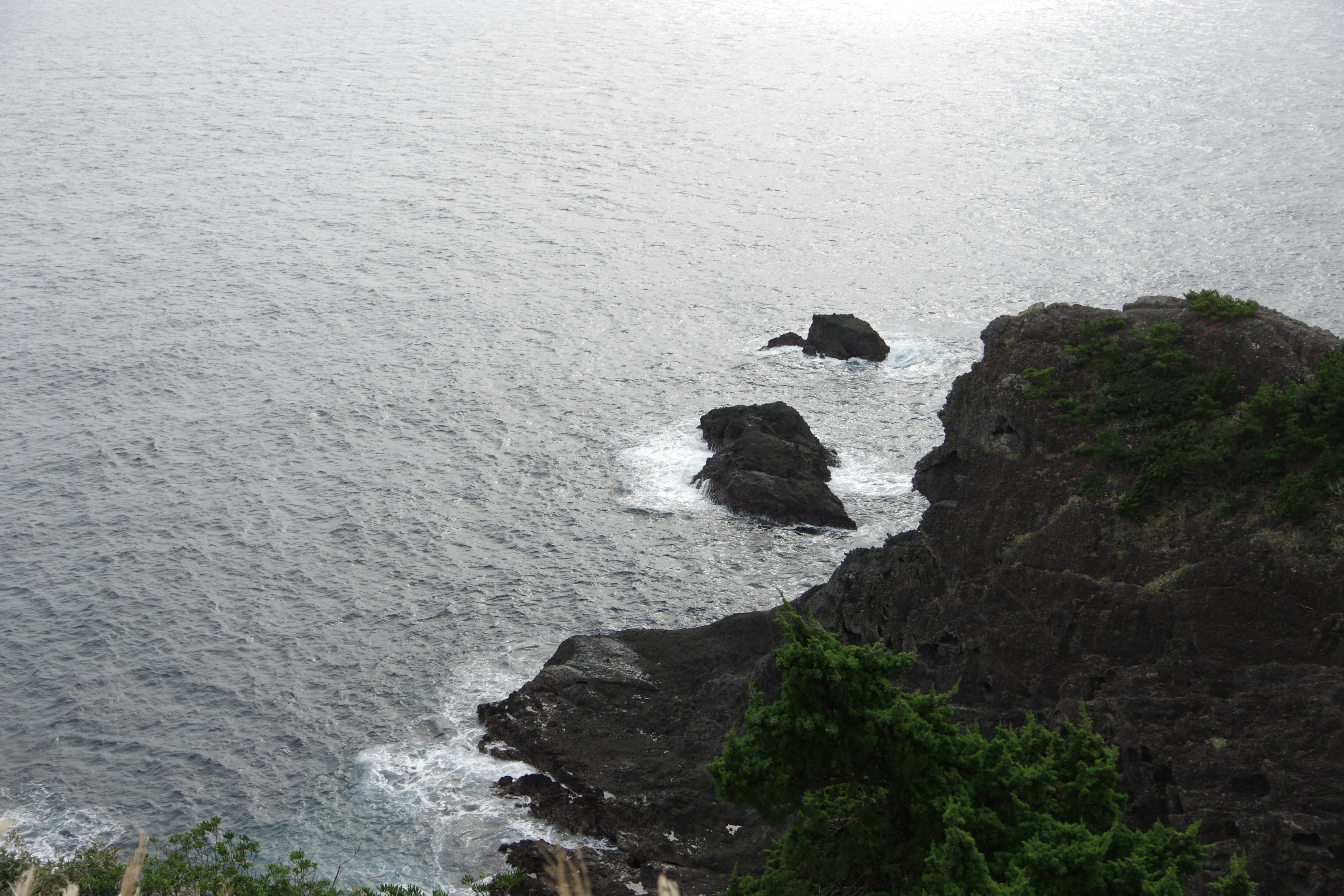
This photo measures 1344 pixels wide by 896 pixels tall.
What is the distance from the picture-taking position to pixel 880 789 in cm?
1981

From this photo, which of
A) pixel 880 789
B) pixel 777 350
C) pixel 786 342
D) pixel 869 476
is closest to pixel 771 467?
pixel 869 476

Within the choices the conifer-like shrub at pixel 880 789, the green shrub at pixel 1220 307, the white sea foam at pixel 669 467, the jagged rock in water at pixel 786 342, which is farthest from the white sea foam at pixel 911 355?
the conifer-like shrub at pixel 880 789

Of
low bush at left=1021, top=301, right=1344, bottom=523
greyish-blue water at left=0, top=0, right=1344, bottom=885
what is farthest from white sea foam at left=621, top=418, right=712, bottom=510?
low bush at left=1021, top=301, right=1344, bottom=523

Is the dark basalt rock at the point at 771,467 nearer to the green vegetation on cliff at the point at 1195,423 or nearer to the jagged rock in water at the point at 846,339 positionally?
the jagged rock in water at the point at 846,339

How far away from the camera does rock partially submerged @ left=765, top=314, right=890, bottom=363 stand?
7269 cm

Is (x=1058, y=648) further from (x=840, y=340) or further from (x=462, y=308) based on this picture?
(x=462, y=308)

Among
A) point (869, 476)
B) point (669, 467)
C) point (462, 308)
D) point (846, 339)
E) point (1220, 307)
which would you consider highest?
point (1220, 307)

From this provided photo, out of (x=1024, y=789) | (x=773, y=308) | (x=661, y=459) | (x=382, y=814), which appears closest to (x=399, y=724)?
(x=382, y=814)

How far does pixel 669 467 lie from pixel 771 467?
633 cm

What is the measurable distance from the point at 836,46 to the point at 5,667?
128966mm

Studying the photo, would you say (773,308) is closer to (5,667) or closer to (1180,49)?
(5,667)

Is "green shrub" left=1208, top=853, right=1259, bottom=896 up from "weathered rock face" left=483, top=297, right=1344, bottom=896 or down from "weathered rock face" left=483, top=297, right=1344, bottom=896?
up

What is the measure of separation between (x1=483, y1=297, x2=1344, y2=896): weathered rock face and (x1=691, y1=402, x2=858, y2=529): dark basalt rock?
1192 centimetres

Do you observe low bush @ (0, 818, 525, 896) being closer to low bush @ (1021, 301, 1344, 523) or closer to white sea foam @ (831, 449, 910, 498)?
low bush @ (1021, 301, 1344, 523)
